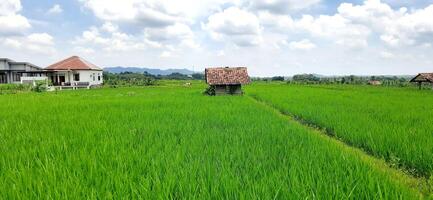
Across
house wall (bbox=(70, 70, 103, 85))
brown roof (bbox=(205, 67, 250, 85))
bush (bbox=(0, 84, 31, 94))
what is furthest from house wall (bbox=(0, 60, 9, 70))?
brown roof (bbox=(205, 67, 250, 85))

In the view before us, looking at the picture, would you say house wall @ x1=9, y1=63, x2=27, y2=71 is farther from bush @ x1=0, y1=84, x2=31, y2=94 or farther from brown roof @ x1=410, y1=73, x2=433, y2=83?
brown roof @ x1=410, y1=73, x2=433, y2=83

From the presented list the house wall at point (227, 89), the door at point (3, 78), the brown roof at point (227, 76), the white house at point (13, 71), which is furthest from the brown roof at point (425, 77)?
the door at point (3, 78)

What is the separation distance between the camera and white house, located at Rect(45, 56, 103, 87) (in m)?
34.1

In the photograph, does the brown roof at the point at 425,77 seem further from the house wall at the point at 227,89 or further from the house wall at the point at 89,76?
the house wall at the point at 89,76

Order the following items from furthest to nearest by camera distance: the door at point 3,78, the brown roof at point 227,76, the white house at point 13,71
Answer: the door at point 3,78
the white house at point 13,71
the brown roof at point 227,76

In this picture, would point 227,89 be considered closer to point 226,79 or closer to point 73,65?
point 226,79

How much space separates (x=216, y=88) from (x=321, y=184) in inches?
718

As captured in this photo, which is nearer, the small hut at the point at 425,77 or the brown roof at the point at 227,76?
the brown roof at the point at 227,76

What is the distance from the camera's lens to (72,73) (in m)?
34.9

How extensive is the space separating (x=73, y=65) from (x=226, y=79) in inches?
847

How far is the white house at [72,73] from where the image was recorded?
3406 cm

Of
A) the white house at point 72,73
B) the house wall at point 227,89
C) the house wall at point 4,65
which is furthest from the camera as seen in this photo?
the white house at point 72,73

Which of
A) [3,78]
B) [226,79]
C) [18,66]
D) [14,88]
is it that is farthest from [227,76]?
[18,66]

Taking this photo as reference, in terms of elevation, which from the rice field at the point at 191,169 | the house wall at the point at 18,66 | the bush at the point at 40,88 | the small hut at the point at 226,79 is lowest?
the rice field at the point at 191,169
